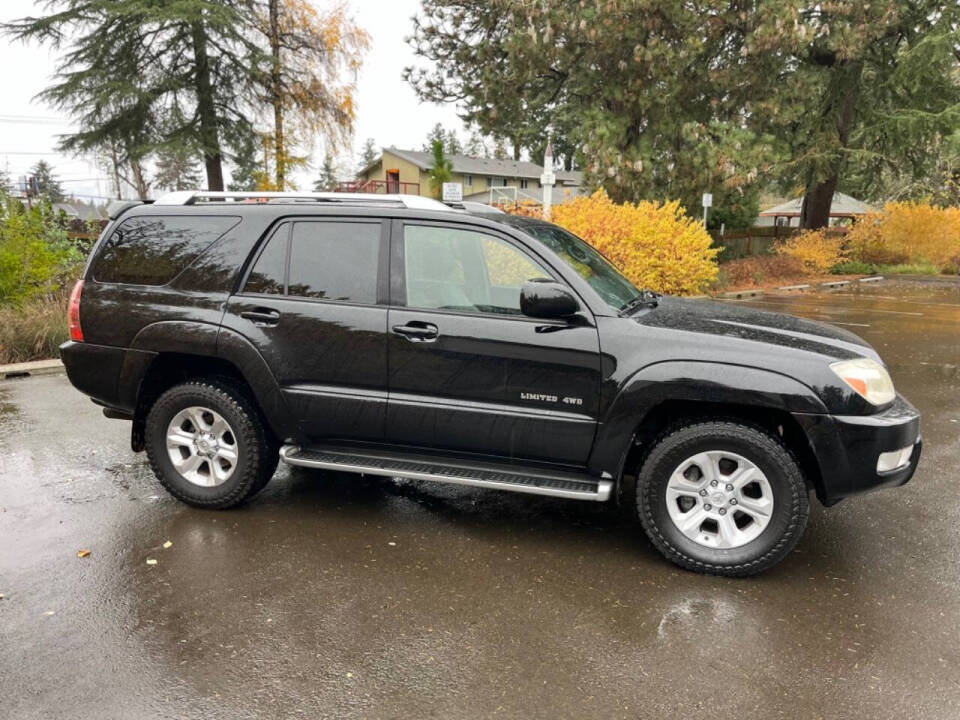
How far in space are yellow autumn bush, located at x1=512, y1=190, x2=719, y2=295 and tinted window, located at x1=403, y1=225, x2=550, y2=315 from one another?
341 inches

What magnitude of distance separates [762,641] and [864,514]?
179cm

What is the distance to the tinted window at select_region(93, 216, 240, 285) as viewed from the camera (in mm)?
4336

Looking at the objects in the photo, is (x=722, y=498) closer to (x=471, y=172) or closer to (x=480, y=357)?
(x=480, y=357)

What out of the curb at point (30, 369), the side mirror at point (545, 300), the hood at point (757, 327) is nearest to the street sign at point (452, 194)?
the side mirror at point (545, 300)

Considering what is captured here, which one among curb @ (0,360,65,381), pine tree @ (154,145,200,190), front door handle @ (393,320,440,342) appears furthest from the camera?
pine tree @ (154,145,200,190)

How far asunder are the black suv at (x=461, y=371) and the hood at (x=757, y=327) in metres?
0.02

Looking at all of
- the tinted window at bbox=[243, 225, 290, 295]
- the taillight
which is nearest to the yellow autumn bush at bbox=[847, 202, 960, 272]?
the tinted window at bbox=[243, 225, 290, 295]

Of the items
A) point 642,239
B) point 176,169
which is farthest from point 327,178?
point 642,239

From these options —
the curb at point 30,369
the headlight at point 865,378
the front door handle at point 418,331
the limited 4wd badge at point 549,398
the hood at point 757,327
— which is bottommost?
the curb at point 30,369

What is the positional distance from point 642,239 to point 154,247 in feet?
31.9

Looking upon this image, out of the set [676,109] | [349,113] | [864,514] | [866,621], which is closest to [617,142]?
[676,109]

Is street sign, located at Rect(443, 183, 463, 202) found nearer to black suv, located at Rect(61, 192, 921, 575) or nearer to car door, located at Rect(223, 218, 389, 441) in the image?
black suv, located at Rect(61, 192, 921, 575)

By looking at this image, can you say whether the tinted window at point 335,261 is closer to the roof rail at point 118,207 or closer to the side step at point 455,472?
the side step at point 455,472

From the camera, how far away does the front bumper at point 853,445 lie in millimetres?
3398
